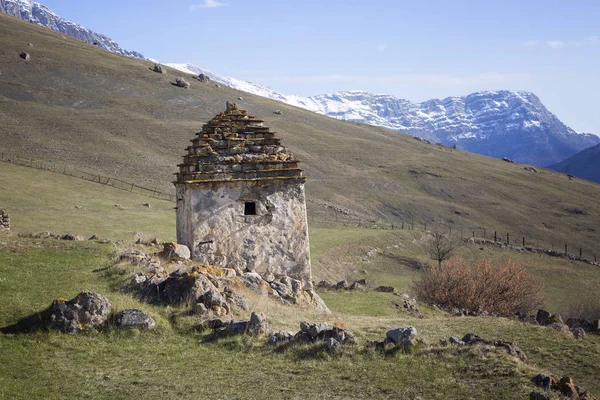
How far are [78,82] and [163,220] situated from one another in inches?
2601

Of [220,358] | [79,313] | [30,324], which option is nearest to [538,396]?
[220,358]

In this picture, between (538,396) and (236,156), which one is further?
(236,156)

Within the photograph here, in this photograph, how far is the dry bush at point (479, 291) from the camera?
29.8m

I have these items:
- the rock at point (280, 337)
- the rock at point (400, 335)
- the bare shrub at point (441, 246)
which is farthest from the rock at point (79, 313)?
the bare shrub at point (441, 246)

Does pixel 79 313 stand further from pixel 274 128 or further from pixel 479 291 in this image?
pixel 274 128

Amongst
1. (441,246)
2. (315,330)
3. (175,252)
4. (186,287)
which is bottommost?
(441,246)

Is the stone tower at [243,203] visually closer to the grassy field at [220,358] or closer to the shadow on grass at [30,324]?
the grassy field at [220,358]

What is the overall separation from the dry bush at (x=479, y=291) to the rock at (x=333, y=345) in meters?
16.3

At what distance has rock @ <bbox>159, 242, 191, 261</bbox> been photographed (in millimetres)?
20469

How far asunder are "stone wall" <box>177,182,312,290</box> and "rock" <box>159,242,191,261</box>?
55 cm

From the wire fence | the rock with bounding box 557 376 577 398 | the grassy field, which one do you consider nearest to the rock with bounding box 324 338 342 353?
the grassy field

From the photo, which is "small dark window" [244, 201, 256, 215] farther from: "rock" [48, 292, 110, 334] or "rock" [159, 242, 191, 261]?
"rock" [48, 292, 110, 334]

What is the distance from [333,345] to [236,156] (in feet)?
34.5

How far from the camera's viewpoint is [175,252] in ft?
67.6
